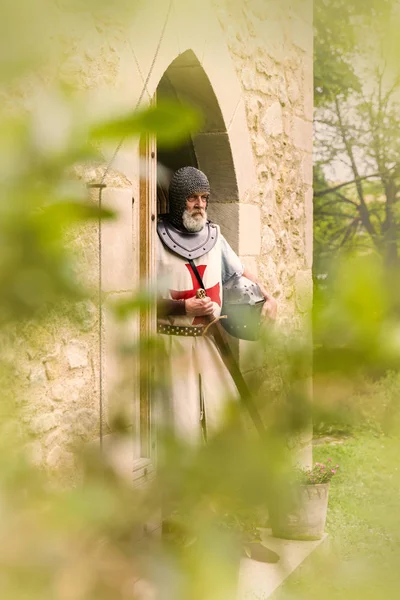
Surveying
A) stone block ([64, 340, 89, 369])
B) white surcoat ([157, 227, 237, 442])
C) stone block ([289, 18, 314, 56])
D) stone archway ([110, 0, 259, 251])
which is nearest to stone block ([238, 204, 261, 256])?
stone archway ([110, 0, 259, 251])

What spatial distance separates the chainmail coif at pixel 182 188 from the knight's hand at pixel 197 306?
0.35 meters

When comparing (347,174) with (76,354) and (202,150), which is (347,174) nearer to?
(202,150)

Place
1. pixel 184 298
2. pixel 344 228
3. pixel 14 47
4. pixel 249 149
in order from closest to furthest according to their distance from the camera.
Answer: pixel 14 47, pixel 184 298, pixel 249 149, pixel 344 228

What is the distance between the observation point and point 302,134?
16.6 feet

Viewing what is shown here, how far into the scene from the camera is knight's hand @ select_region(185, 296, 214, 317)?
3.46m

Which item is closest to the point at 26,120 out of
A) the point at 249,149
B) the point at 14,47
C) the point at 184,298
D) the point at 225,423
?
the point at 14,47

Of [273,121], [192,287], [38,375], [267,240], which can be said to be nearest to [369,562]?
[38,375]

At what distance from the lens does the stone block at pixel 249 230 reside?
4121mm

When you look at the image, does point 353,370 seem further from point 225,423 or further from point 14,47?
point 14,47

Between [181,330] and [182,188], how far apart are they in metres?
0.57

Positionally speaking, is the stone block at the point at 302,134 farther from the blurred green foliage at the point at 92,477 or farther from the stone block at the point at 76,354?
the blurred green foliage at the point at 92,477

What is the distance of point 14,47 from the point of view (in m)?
0.47

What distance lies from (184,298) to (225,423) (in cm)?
300

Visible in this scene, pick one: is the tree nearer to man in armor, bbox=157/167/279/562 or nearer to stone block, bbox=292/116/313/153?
stone block, bbox=292/116/313/153
